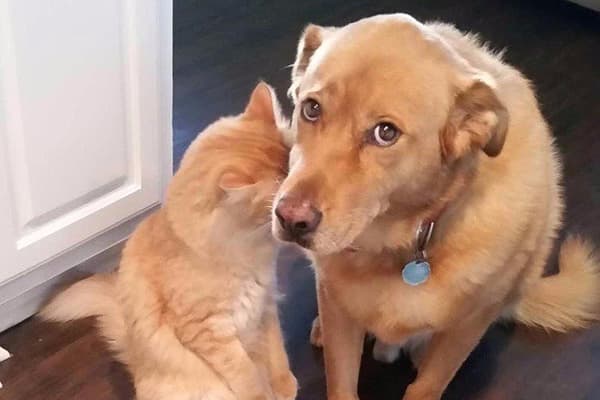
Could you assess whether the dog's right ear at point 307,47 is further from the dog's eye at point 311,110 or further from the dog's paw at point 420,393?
the dog's paw at point 420,393

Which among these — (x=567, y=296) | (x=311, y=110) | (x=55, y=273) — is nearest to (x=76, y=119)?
(x=55, y=273)

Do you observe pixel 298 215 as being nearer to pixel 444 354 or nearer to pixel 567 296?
pixel 444 354

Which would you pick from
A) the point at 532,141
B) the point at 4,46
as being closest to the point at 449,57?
the point at 532,141

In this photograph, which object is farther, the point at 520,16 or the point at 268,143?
the point at 520,16

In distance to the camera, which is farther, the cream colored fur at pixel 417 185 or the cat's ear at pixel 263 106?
the cat's ear at pixel 263 106

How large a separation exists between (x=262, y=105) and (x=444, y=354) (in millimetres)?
498

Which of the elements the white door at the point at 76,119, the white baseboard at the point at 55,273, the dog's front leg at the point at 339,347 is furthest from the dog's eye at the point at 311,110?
the white baseboard at the point at 55,273

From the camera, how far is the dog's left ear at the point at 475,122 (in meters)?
1.12

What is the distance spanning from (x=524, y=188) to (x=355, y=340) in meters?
0.40

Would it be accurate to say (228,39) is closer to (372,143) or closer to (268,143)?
(268,143)

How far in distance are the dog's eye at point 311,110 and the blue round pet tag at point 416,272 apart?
1.00ft

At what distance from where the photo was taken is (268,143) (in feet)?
4.46

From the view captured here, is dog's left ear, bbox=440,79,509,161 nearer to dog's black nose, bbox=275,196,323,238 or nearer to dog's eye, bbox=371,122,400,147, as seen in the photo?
dog's eye, bbox=371,122,400,147

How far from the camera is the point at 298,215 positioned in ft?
3.67
